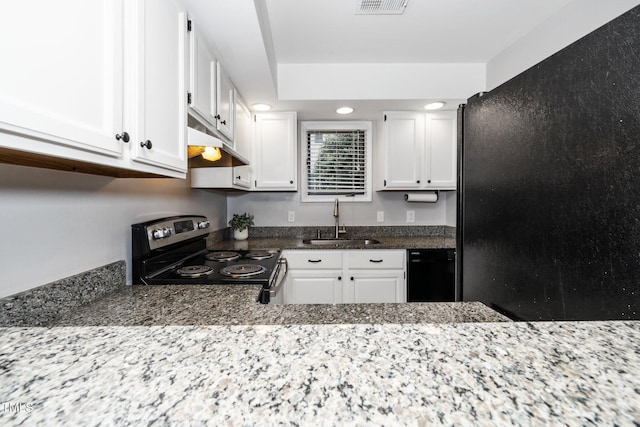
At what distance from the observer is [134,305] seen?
3.59 feet

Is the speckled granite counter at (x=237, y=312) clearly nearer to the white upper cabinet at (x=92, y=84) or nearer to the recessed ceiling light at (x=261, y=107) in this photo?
the white upper cabinet at (x=92, y=84)

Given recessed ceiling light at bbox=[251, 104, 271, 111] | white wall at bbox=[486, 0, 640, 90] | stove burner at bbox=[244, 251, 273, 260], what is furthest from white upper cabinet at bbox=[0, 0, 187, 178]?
white wall at bbox=[486, 0, 640, 90]

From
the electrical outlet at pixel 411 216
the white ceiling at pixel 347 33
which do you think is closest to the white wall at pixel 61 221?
the white ceiling at pixel 347 33

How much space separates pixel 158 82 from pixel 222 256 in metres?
1.31

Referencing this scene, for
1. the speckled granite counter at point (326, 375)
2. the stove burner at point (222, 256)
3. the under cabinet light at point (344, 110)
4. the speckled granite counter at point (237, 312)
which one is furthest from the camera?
the under cabinet light at point (344, 110)

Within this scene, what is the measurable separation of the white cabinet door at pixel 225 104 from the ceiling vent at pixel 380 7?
0.97 m

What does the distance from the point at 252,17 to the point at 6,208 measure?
130cm

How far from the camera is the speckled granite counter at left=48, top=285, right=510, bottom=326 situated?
0.86 meters

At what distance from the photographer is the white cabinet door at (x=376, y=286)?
2658 mm

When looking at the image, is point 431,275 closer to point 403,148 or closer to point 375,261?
point 375,261

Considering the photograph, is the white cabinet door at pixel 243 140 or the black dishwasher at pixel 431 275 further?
the black dishwasher at pixel 431 275

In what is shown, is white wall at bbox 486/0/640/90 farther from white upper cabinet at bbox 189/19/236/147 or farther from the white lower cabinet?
white upper cabinet at bbox 189/19/236/147

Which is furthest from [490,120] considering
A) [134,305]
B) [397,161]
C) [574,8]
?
[397,161]

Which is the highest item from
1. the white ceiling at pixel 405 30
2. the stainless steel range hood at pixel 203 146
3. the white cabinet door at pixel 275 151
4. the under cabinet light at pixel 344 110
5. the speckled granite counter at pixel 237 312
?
the white ceiling at pixel 405 30
